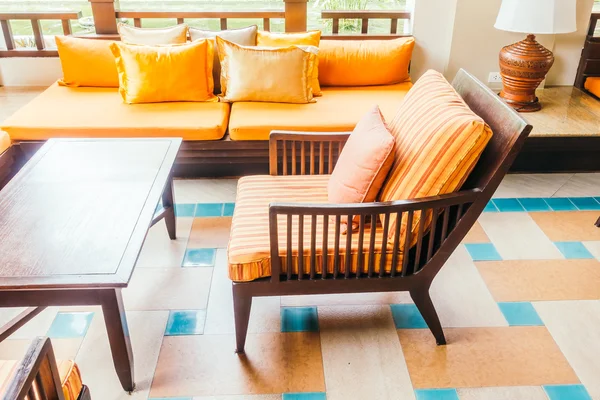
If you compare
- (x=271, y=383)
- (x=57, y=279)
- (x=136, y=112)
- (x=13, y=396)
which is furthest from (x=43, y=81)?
(x=13, y=396)

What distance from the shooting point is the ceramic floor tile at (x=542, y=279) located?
2199 millimetres

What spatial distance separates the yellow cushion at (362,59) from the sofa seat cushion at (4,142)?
6.08 ft

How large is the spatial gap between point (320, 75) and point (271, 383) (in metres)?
2.12

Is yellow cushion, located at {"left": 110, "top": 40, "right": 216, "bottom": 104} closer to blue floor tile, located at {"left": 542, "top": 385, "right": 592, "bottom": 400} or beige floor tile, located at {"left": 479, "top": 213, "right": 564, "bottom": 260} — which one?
beige floor tile, located at {"left": 479, "top": 213, "right": 564, "bottom": 260}

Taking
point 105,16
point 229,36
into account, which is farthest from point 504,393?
point 105,16

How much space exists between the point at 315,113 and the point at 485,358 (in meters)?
1.61

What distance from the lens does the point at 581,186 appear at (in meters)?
3.12

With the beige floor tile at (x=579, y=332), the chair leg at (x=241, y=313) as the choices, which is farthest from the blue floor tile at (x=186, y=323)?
the beige floor tile at (x=579, y=332)

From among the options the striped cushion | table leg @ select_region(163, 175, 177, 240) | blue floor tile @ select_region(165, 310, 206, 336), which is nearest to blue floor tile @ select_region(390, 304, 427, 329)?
the striped cushion

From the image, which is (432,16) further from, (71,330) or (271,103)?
(71,330)

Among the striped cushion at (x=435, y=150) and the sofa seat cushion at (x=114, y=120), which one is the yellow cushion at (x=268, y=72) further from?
the striped cushion at (x=435, y=150)

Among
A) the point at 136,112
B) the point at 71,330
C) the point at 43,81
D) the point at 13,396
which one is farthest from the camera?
the point at 43,81

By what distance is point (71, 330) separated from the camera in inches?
78.4

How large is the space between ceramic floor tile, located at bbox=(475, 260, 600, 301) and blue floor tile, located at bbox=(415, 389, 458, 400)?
58 centimetres
